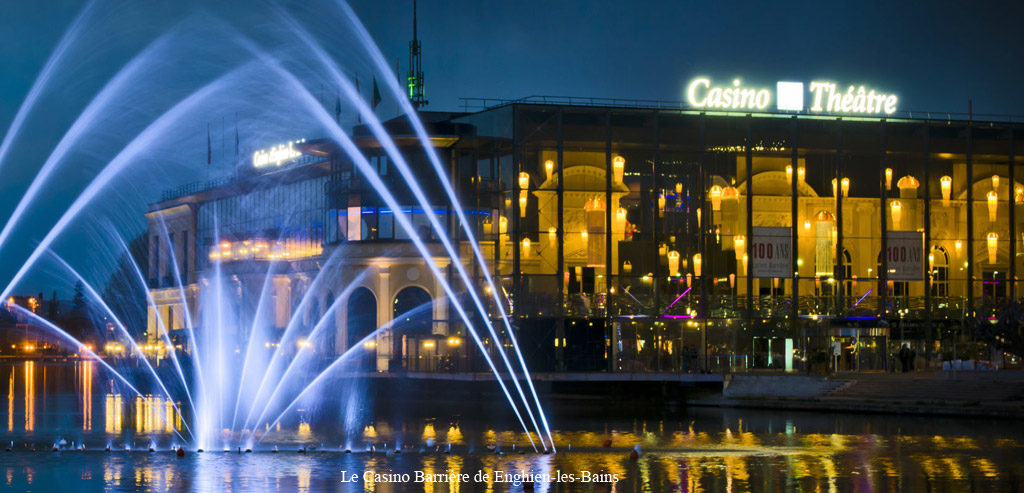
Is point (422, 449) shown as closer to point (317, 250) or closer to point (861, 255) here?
point (861, 255)

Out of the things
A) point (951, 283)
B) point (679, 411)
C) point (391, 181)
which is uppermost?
point (391, 181)

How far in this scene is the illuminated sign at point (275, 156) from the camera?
128 meters

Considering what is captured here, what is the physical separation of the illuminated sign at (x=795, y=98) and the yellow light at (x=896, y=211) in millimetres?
6373

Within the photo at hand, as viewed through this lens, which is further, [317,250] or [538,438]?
[317,250]

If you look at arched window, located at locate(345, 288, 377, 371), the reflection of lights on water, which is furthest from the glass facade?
the reflection of lights on water

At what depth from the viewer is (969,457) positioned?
3766 cm

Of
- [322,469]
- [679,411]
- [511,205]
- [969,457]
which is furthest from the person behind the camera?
[511,205]

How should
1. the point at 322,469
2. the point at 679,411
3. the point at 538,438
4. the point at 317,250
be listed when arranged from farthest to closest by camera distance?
1. the point at 317,250
2. the point at 679,411
3. the point at 538,438
4. the point at 322,469

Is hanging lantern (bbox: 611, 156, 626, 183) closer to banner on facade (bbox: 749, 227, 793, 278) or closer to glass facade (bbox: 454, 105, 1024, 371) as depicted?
glass facade (bbox: 454, 105, 1024, 371)

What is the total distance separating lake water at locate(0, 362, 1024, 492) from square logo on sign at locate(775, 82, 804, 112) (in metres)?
34.4

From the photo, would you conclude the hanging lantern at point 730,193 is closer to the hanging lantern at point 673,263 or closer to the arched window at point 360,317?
the hanging lantern at point 673,263

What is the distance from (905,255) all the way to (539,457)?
Result: 5669cm

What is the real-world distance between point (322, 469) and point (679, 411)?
35286mm

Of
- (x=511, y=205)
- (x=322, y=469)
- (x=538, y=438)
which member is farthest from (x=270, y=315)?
(x=322, y=469)
